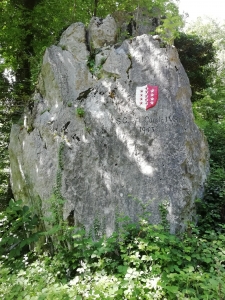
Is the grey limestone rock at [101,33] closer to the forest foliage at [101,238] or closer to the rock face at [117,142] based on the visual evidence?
the rock face at [117,142]

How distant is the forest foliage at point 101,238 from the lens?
272cm

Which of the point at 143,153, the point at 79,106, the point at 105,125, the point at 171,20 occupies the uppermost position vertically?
the point at 171,20

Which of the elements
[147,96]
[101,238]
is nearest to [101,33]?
[147,96]

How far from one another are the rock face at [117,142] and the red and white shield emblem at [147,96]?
0.09 metres

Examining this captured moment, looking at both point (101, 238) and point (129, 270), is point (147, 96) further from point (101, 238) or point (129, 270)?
point (129, 270)

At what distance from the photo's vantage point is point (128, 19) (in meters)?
8.11

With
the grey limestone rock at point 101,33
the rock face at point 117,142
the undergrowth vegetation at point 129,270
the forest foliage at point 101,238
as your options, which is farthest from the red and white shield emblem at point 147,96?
the undergrowth vegetation at point 129,270

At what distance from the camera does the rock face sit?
4191 mm

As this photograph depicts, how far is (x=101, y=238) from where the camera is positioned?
3.70 m

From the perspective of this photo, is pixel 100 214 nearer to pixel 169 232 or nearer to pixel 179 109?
pixel 169 232

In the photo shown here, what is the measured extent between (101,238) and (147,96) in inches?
107

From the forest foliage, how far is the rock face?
1.13 feet

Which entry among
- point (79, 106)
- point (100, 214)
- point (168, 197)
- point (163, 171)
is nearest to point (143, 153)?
point (163, 171)

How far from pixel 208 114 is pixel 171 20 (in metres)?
7.79
